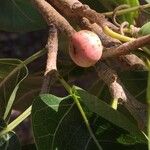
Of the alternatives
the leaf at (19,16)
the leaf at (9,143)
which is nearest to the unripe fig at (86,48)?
the leaf at (9,143)

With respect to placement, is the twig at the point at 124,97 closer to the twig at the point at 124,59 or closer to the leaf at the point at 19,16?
the twig at the point at 124,59

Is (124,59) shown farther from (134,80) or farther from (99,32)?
(134,80)

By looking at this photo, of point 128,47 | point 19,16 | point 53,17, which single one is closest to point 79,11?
point 53,17

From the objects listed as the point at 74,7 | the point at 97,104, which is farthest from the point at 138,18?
the point at 97,104

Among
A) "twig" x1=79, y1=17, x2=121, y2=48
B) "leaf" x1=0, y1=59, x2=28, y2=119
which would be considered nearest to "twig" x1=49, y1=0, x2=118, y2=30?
"twig" x1=79, y1=17, x2=121, y2=48

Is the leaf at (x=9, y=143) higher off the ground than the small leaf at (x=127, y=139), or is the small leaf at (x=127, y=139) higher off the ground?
the small leaf at (x=127, y=139)

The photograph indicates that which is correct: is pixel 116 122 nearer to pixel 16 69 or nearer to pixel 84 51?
pixel 84 51
